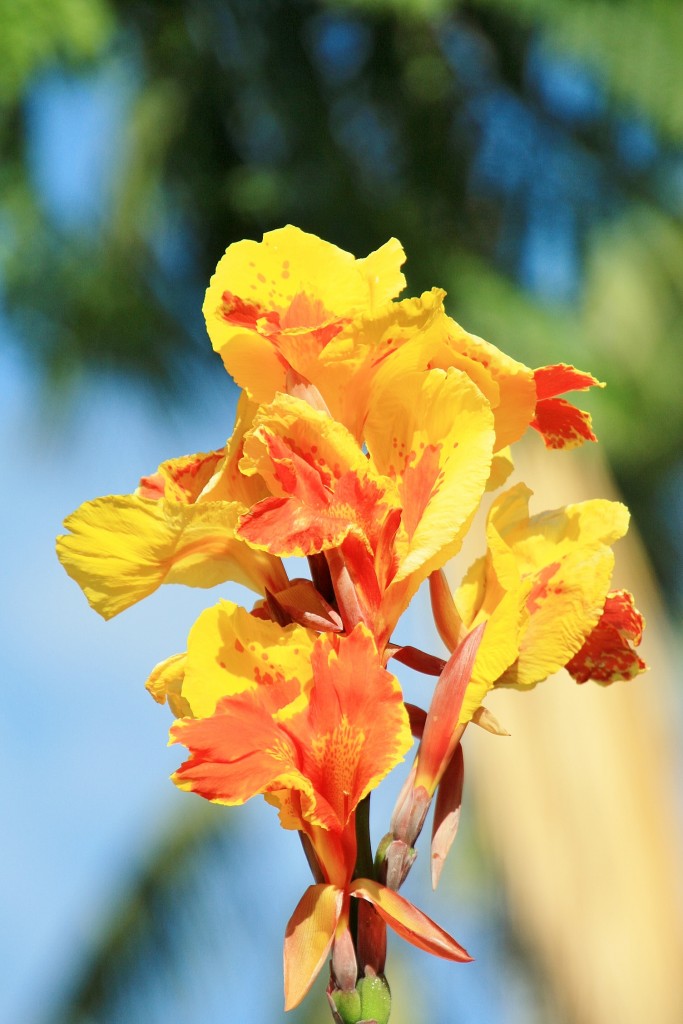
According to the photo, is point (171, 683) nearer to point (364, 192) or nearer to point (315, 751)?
point (315, 751)

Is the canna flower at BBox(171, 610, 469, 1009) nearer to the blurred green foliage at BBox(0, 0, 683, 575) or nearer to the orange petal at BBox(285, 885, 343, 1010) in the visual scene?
the orange petal at BBox(285, 885, 343, 1010)

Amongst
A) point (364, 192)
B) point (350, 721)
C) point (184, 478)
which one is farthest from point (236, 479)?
point (364, 192)

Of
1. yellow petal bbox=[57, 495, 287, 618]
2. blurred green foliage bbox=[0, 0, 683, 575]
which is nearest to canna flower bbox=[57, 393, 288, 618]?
yellow petal bbox=[57, 495, 287, 618]

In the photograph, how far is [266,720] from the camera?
22.5 inches

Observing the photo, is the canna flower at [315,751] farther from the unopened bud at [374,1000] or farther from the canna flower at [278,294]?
the canna flower at [278,294]

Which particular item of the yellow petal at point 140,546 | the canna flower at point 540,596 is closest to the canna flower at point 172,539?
the yellow petal at point 140,546

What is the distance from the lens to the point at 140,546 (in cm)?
62

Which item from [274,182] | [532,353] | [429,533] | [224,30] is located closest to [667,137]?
[532,353]

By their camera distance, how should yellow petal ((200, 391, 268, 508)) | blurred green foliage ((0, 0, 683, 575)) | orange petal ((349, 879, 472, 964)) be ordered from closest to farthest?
orange petal ((349, 879, 472, 964)), yellow petal ((200, 391, 268, 508)), blurred green foliage ((0, 0, 683, 575))

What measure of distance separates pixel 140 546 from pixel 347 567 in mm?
99

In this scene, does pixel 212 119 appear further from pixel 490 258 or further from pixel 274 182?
pixel 490 258

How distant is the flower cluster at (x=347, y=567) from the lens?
0.56 m

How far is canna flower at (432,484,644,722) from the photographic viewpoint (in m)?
0.61

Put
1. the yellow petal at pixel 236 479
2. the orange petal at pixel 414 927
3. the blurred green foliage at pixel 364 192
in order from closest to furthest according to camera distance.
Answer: the orange petal at pixel 414 927 → the yellow petal at pixel 236 479 → the blurred green foliage at pixel 364 192
